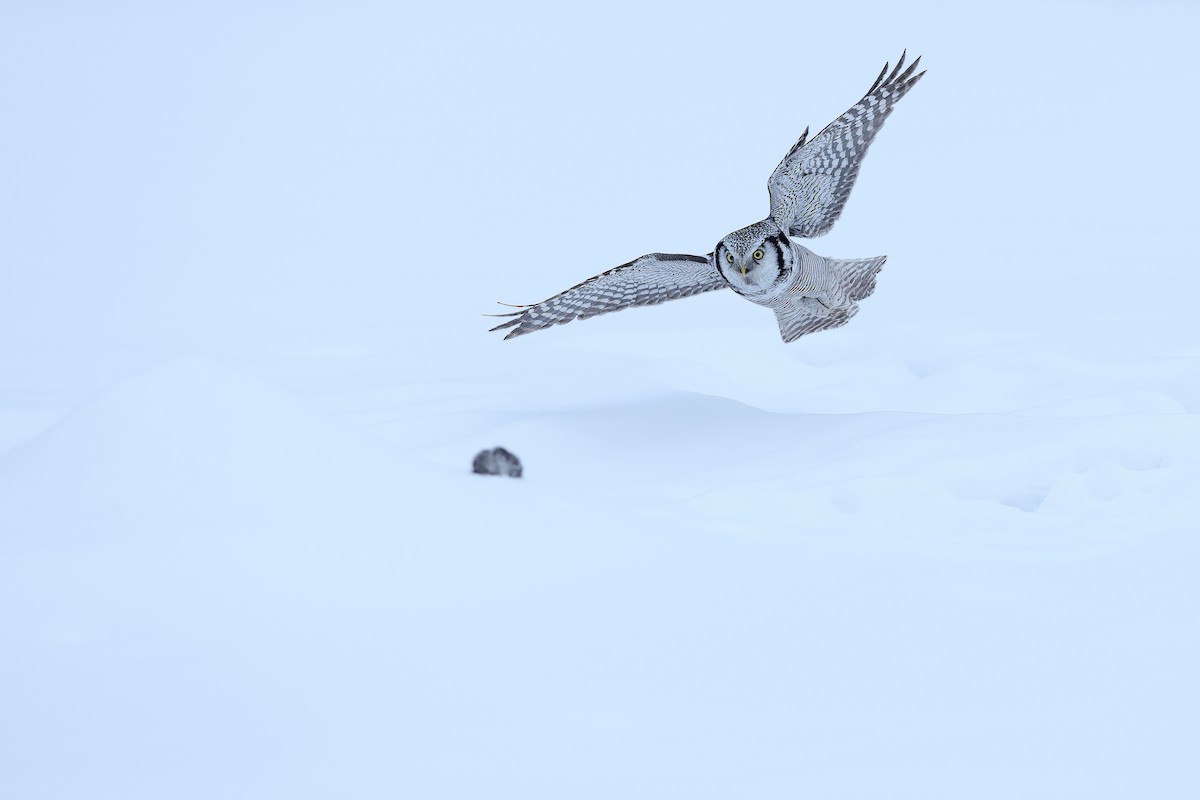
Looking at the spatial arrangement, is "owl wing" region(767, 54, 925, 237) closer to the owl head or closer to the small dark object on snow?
the owl head

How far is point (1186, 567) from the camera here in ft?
13.1

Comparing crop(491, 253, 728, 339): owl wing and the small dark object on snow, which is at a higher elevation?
crop(491, 253, 728, 339): owl wing

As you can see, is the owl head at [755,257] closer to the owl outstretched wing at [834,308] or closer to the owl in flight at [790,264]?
the owl in flight at [790,264]

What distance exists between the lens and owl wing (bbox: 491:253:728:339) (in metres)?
6.02

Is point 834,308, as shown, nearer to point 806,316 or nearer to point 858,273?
point 806,316

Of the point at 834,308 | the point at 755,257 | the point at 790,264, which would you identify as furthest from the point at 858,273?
the point at 755,257

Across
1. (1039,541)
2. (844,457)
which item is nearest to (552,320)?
(844,457)

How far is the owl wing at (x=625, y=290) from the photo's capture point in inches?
237

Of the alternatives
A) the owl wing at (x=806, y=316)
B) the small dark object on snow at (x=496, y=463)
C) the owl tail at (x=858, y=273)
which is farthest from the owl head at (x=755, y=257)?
the small dark object on snow at (x=496, y=463)

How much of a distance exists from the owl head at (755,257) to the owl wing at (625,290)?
0.19 m

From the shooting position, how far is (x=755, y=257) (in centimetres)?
573

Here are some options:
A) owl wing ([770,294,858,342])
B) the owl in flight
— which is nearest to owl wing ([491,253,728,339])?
the owl in flight

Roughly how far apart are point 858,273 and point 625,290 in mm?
1383

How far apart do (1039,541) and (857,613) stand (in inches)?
39.4
